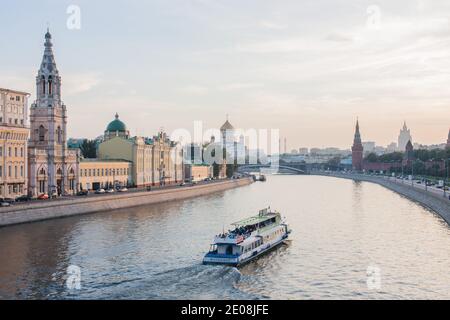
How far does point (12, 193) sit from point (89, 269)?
26.2 metres

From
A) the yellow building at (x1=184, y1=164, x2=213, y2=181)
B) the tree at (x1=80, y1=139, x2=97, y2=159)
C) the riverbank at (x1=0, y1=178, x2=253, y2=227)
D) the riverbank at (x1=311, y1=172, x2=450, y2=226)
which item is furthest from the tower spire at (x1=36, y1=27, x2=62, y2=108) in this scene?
the yellow building at (x1=184, y1=164, x2=213, y2=181)

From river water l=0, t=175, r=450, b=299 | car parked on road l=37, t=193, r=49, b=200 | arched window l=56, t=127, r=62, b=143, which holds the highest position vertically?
arched window l=56, t=127, r=62, b=143

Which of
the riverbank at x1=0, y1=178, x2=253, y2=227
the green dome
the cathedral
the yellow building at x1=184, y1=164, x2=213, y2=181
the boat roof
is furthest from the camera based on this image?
the yellow building at x1=184, y1=164, x2=213, y2=181

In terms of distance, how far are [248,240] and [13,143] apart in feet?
90.9

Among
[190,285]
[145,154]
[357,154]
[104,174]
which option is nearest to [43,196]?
[104,174]

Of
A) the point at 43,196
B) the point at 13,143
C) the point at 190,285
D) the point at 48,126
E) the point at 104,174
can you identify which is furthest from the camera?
the point at 104,174

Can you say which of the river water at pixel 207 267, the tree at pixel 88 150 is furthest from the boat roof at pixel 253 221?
the tree at pixel 88 150

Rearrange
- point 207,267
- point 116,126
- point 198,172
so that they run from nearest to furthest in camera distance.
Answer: point 207,267 → point 116,126 → point 198,172

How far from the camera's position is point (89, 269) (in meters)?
26.7

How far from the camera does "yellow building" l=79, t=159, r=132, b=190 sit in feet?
211

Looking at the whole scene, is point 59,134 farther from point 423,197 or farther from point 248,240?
point 423,197

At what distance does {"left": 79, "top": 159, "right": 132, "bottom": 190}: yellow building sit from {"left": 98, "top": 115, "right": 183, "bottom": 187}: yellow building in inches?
72.8

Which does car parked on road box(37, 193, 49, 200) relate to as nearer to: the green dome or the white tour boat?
the white tour boat

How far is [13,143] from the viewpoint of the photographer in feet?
164
